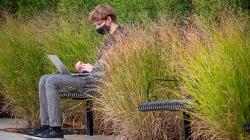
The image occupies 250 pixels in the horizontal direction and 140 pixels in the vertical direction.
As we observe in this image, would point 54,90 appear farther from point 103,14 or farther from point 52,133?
point 103,14

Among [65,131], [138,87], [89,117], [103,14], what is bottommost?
[65,131]

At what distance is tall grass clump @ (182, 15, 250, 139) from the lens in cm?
575

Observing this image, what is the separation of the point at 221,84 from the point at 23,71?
3.56 m

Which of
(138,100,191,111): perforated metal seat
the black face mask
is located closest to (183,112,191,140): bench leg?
(138,100,191,111): perforated metal seat

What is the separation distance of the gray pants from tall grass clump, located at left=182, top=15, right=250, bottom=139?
1680mm

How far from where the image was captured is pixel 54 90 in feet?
24.1

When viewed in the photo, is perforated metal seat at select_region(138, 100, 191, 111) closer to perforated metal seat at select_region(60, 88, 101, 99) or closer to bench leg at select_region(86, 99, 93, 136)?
perforated metal seat at select_region(60, 88, 101, 99)

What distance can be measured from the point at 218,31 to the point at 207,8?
2.57 metres

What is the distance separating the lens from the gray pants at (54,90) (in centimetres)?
731

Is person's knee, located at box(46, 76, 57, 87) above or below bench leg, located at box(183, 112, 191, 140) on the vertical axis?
above

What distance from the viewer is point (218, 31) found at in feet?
20.4

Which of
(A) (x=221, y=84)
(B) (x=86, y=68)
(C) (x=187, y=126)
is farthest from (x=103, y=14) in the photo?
(A) (x=221, y=84)

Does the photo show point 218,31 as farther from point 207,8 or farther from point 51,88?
point 207,8

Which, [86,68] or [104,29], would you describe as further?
[104,29]
